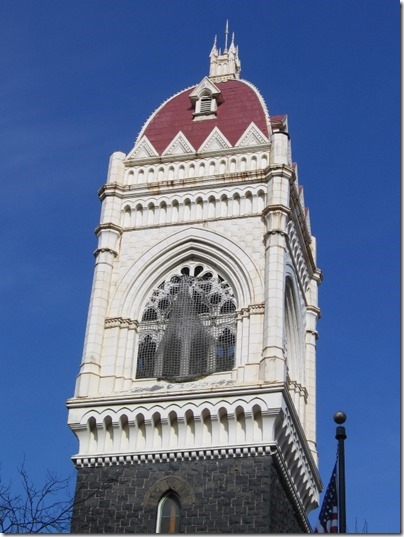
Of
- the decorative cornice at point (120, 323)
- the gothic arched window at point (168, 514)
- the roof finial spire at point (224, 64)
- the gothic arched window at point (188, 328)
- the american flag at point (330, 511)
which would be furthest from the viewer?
the roof finial spire at point (224, 64)

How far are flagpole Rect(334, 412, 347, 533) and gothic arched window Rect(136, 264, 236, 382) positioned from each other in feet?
35.4


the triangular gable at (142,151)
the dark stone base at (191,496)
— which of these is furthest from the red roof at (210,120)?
the dark stone base at (191,496)

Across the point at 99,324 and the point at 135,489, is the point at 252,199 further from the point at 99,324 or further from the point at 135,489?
the point at 135,489

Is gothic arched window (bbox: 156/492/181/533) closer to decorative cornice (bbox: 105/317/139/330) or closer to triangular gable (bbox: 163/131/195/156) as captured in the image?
decorative cornice (bbox: 105/317/139/330)

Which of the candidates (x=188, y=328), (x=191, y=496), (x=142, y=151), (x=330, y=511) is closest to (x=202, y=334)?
(x=188, y=328)

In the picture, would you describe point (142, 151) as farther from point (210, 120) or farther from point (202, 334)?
point (202, 334)

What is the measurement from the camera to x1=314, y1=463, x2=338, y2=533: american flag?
24606 millimetres

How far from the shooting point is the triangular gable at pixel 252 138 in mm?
37959

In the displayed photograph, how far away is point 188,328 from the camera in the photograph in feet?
114

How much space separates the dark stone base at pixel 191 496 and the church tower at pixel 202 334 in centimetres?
4

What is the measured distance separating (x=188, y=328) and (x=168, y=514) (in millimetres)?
5885

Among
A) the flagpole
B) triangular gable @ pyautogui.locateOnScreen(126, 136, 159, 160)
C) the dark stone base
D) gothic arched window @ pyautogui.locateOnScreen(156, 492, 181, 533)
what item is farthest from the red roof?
the flagpole

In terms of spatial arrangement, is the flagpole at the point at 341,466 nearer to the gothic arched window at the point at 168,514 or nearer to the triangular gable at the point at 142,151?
the gothic arched window at the point at 168,514

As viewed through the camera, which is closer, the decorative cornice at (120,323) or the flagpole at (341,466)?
the flagpole at (341,466)
